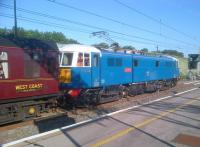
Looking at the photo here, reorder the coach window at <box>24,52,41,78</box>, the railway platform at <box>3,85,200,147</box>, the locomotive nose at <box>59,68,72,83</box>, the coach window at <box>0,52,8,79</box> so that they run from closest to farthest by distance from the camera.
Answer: the railway platform at <box>3,85,200,147</box> → the coach window at <box>0,52,8,79</box> → the coach window at <box>24,52,41,78</box> → the locomotive nose at <box>59,68,72,83</box>

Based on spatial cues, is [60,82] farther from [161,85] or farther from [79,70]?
[161,85]

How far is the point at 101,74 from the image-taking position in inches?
724

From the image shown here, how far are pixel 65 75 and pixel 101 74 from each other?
106 inches

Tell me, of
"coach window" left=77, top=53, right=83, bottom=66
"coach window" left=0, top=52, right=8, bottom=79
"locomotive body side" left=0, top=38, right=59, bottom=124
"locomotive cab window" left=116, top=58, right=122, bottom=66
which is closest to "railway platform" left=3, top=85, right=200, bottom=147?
"locomotive body side" left=0, top=38, right=59, bottom=124

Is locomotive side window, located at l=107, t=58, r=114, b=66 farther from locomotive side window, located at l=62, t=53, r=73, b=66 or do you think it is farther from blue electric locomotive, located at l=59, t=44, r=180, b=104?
locomotive side window, located at l=62, t=53, r=73, b=66

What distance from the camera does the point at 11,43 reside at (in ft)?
40.9

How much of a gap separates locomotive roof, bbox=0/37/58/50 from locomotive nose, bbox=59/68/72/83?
63.6 inches

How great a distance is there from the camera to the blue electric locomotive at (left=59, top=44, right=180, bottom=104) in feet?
54.0

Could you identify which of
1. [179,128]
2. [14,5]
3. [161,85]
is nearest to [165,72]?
[161,85]

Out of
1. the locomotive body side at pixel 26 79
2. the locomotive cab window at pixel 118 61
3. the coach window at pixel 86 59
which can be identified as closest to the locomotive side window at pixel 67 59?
the coach window at pixel 86 59

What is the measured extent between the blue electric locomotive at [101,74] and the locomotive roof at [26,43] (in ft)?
5.66

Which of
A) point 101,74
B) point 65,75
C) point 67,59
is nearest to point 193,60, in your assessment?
point 101,74

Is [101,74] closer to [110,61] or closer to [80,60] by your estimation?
[110,61]

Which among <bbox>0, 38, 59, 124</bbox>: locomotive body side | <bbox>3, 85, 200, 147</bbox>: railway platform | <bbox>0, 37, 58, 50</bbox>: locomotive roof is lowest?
<bbox>3, 85, 200, 147</bbox>: railway platform
